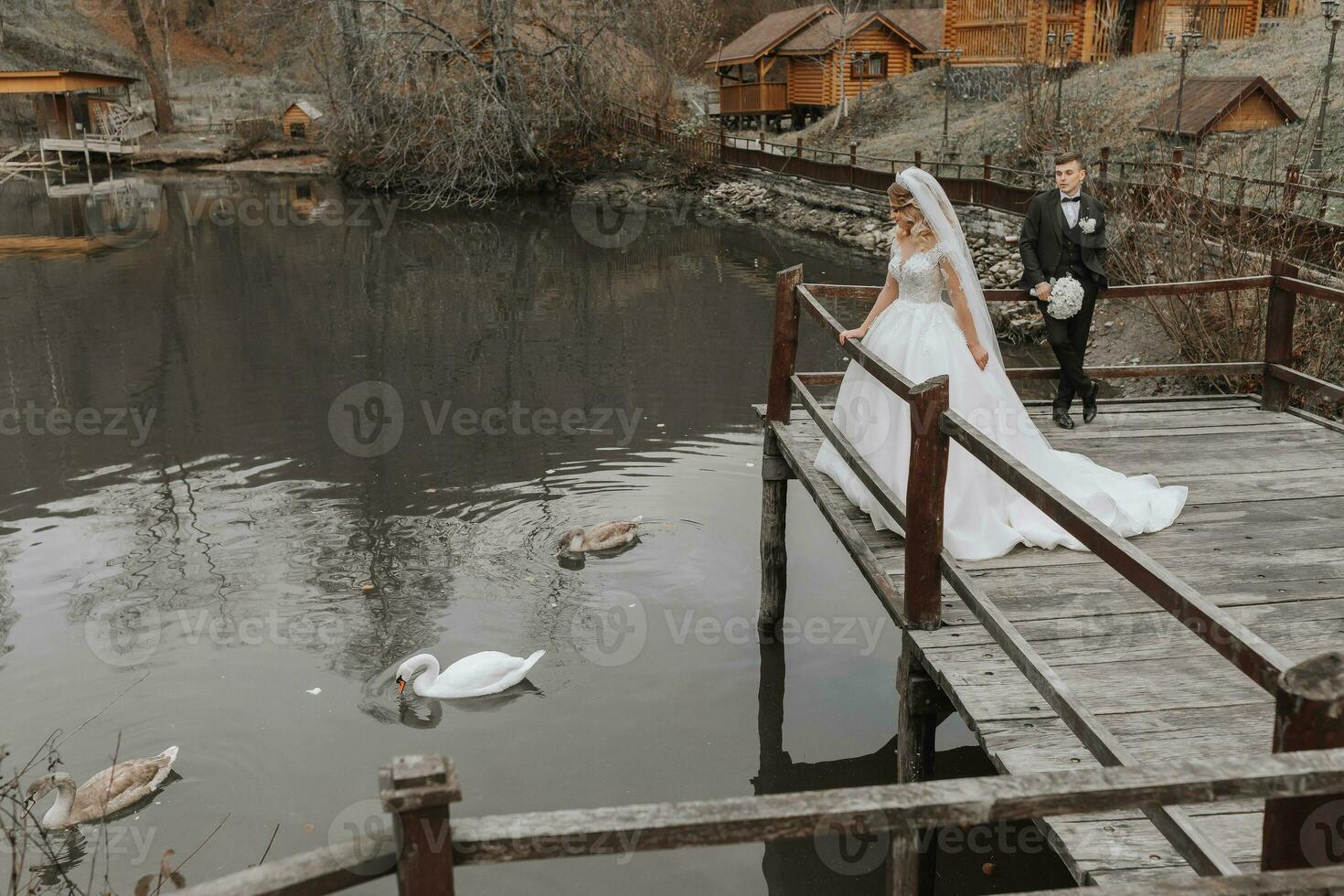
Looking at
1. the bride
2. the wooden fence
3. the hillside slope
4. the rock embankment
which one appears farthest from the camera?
the hillside slope

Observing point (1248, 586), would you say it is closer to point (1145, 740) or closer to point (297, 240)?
point (1145, 740)

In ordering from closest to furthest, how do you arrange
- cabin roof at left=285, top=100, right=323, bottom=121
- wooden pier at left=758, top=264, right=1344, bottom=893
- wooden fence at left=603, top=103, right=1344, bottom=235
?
wooden pier at left=758, top=264, right=1344, bottom=893 → wooden fence at left=603, top=103, right=1344, bottom=235 → cabin roof at left=285, top=100, right=323, bottom=121

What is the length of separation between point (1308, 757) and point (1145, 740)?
5.97ft

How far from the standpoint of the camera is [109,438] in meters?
13.8

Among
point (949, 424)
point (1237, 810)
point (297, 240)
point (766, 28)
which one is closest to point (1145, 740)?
point (1237, 810)

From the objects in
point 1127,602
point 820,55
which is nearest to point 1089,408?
point 1127,602

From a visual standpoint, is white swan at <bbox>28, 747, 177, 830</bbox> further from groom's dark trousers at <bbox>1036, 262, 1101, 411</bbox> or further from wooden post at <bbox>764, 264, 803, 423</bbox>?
groom's dark trousers at <bbox>1036, 262, 1101, 411</bbox>

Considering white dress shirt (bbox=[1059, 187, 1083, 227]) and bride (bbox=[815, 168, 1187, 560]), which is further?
white dress shirt (bbox=[1059, 187, 1083, 227])

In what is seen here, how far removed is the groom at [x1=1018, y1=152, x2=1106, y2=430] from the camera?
773 centimetres

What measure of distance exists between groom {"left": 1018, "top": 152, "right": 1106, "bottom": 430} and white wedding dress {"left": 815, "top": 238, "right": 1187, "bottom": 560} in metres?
1.16

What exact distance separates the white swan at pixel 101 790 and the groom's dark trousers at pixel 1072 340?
20.2ft

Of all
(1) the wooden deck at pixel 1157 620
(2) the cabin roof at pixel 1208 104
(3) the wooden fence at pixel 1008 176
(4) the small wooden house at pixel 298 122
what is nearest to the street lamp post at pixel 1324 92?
(3) the wooden fence at pixel 1008 176

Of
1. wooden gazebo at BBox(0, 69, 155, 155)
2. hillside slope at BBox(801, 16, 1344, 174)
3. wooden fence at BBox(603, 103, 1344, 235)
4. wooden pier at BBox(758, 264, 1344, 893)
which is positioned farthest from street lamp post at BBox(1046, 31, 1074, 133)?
wooden gazebo at BBox(0, 69, 155, 155)

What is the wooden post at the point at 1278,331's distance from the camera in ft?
24.7
